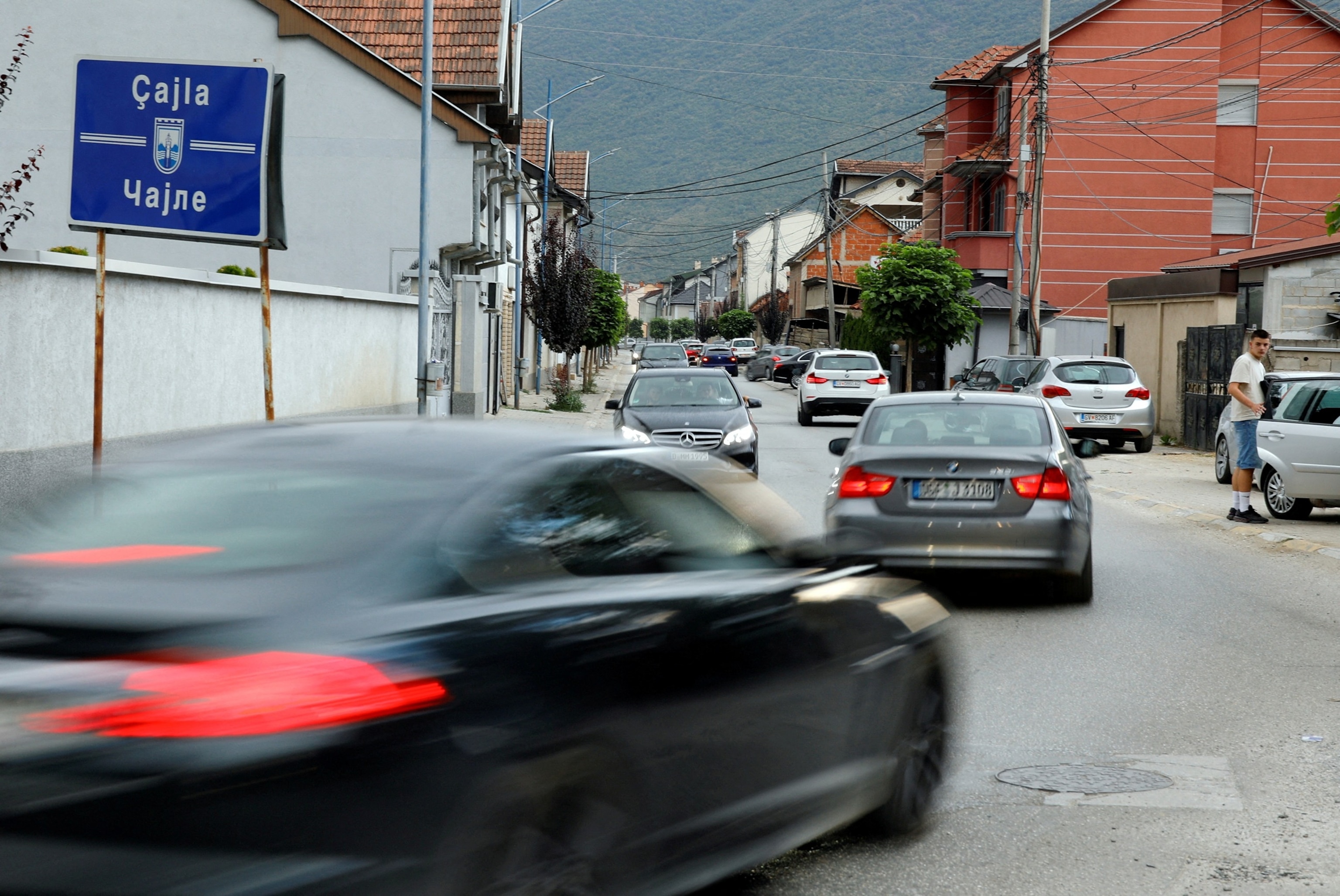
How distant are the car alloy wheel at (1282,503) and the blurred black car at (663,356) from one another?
27.3 m

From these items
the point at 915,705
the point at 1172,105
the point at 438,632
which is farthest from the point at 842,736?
the point at 1172,105

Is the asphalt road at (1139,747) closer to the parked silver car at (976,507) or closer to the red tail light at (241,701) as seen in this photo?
the parked silver car at (976,507)

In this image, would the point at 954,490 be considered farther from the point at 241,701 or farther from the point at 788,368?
the point at 788,368

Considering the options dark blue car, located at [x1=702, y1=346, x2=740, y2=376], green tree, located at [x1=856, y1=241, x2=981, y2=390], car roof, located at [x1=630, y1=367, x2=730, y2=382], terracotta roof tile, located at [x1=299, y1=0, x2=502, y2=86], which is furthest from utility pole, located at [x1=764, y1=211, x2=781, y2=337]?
car roof, located at [x1=630, y1=367, x2=730, y2=382]

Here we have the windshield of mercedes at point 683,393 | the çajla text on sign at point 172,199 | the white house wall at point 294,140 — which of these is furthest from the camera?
the white house wall at point 294,140

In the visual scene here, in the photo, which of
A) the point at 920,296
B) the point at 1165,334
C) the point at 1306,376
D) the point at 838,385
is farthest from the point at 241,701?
the point at 920,296

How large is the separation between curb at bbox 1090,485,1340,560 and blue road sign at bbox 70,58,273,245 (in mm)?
9282

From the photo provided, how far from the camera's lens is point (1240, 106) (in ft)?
156

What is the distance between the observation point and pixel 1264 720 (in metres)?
6.56

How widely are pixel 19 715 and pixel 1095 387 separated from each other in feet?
76.6

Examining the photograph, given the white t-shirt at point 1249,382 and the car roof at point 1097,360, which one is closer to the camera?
the white t-shirt at point 1249,382

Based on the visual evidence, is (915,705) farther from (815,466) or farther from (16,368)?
(815,466)

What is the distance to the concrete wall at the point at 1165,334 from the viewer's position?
27.5 metres

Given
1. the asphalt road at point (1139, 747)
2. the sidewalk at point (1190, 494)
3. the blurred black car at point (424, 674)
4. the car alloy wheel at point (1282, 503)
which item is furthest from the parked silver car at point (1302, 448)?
the blurred black car at point (424, 674)
